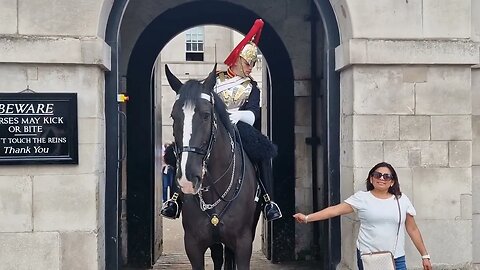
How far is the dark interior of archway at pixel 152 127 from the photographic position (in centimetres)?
871

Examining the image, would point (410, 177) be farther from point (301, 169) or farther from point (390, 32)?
point (301, 169)

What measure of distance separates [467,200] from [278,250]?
3385mm

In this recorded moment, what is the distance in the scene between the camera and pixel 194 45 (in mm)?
25766

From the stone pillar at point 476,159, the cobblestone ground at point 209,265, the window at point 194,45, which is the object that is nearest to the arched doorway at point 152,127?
the cobblestone ground at point 209,265

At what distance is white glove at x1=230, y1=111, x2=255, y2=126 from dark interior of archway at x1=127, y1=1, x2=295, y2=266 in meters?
3.12

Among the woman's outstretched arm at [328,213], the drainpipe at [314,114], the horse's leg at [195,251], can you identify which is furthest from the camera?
the drainpipe at [314,114]

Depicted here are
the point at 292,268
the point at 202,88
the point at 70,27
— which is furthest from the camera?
the point at 292,268

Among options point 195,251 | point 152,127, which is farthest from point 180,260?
point 195,251

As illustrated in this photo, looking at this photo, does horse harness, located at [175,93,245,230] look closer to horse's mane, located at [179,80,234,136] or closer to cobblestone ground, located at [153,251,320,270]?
horse's mane, located at [179,80,234,136]

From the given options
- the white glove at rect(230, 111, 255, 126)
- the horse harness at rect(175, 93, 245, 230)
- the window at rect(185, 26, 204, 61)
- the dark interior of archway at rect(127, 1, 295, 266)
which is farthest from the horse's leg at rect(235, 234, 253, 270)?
the window at rect(185, 26, 204, 61)

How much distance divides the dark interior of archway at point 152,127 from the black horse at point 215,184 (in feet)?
11.0

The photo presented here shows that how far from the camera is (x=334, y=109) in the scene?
631 centimetres

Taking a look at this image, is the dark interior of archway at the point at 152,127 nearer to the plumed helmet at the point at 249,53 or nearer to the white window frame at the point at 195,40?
the plumed helmet at the point at 249,53

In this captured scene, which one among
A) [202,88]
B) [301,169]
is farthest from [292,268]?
[202,88]
